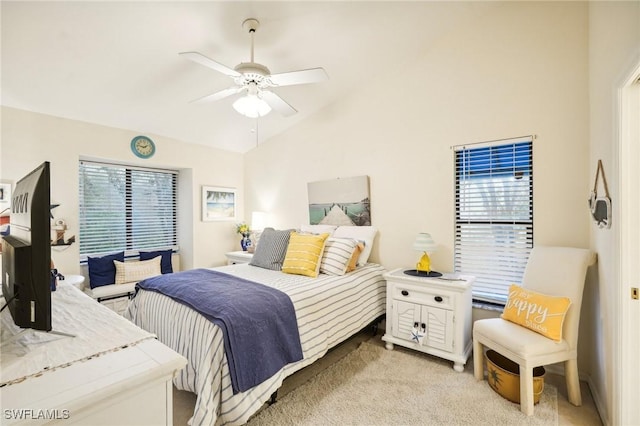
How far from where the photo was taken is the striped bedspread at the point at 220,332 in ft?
5.37

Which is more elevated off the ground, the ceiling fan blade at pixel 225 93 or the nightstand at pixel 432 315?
the ceiling fan blade at pixel 225 93

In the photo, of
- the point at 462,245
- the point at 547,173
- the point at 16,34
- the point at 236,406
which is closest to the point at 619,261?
the point at 547,173

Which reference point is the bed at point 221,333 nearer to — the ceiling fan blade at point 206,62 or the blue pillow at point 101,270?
the blue pillow at point 101,270

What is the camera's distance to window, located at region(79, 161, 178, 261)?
12.0ft

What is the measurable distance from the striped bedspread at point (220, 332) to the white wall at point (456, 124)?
2.48ft

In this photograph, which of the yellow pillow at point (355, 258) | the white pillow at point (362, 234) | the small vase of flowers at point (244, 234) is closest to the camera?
the yellow pillow at point (355, 258)

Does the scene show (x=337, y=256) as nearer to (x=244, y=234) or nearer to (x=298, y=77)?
(x=298, y=77)

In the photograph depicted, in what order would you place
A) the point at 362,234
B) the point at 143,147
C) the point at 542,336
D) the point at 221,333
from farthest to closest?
the point at 143,147, the point at 362,234, the point at 542,336, the point at 221,333

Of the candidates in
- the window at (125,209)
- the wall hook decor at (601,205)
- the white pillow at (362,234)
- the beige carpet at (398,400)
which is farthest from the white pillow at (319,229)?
the wall hook decor at (601,205)

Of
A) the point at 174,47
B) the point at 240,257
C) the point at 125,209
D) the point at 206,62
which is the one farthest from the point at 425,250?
the point at 125,209

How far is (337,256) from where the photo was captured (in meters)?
2.87

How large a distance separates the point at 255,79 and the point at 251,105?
0.74 ft

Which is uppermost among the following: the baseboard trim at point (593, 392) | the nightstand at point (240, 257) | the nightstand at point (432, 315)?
the nightstand at point (240, 257)

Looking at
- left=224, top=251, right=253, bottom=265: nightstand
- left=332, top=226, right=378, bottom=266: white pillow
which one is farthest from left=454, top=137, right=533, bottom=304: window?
left=224, top=251, right=253, bottom=265: nightstand
